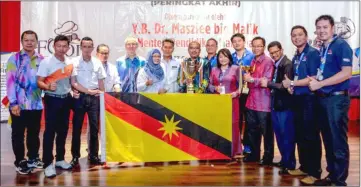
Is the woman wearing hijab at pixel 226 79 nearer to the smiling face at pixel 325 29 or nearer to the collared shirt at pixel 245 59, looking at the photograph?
the collared shirt at pixel 245 59

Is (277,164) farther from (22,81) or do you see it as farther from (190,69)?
(22,81)

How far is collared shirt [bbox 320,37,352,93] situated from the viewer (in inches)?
100

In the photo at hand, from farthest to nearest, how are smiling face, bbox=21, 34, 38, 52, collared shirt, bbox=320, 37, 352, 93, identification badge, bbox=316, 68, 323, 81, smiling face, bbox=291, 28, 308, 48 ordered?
smiling face, bbox=21, 34, 38, 52, smiling face, bbox=291, 28, 308, 48, identification badge, bbox=316, 68, 323, 81, collared shirt, bbox=320, 37, 352, 93

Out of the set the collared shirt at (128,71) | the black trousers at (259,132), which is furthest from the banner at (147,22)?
the black trousers at (259,132)

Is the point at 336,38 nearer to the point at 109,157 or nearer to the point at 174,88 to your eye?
the point at 174,88

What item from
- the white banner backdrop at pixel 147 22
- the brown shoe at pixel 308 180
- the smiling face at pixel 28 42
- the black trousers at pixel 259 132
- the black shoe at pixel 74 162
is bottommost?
the brown shoe at pixel 308 180

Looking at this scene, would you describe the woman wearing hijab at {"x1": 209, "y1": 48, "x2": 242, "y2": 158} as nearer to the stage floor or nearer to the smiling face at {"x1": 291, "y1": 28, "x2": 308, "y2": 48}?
the stage floor

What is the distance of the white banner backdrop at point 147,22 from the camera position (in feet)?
18.8

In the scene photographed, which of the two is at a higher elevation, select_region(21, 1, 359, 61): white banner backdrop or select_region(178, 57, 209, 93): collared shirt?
select_region(21, 1, 359, 61): white banner backdrop

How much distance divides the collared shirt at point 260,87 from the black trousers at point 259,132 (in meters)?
0.07

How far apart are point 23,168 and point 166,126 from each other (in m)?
1.28

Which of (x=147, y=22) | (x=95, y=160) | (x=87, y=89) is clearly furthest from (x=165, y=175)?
(x=147, y=22)

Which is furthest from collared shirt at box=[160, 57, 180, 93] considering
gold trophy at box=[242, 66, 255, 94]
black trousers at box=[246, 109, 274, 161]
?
black trousers at box=[246, 109, 274, 161]

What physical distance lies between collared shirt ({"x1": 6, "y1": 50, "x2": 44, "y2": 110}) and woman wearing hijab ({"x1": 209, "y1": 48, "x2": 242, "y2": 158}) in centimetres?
163
